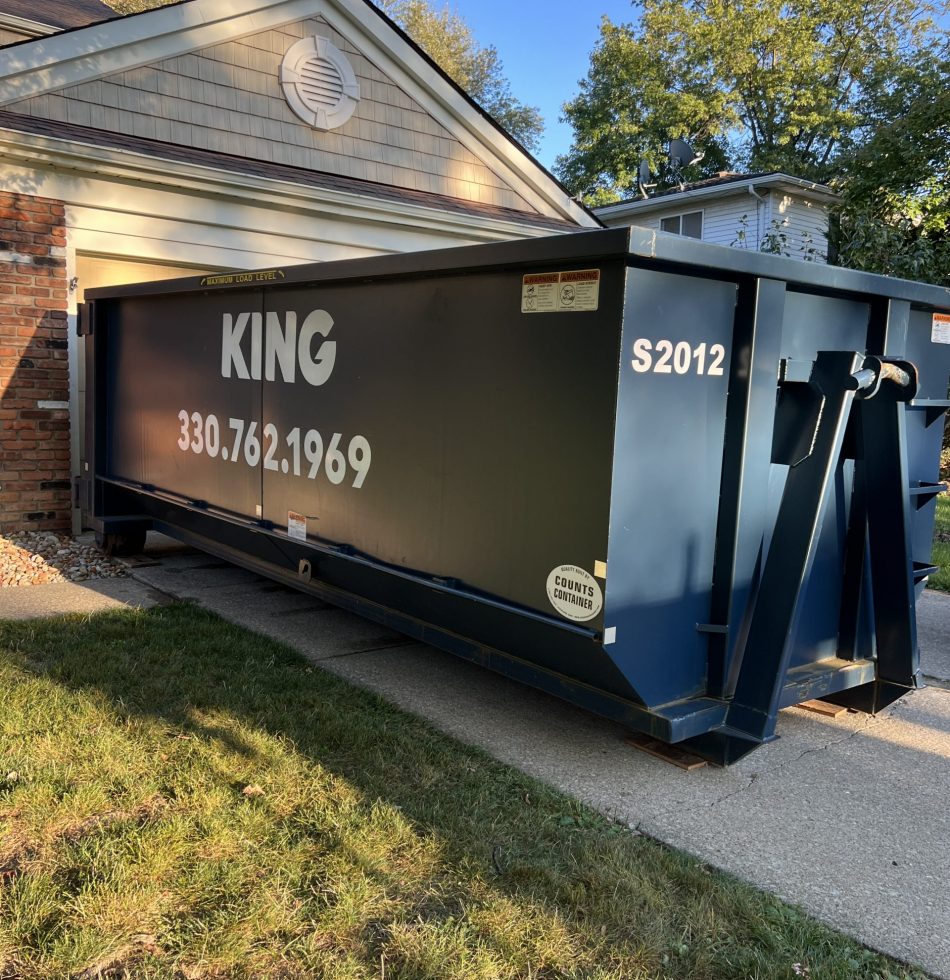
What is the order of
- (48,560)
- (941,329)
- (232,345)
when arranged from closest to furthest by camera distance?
(941,329) < (232,345) < (48,560)

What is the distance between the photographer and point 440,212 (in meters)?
10.3

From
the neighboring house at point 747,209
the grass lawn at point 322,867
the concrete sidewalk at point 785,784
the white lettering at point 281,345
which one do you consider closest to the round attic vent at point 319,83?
the white lettering at point 281,345

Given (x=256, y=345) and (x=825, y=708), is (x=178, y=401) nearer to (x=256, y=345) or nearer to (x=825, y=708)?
(x=256, y=345)

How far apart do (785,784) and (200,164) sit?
25.0 feet

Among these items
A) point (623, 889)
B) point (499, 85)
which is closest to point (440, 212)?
point (623, 889)

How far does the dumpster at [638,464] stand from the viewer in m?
3.32

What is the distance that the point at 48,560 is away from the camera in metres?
7.35

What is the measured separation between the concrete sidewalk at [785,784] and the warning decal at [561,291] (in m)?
1.93

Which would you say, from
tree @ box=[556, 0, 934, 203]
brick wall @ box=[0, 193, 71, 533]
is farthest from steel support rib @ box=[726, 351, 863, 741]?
tree @ box=[556, 0, 934, 203]

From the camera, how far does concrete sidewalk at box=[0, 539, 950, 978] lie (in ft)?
9.53

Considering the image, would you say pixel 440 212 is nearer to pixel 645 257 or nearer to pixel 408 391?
pixel 408 391

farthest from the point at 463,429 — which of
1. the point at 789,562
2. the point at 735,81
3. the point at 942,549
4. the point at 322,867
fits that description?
the point at 735,81

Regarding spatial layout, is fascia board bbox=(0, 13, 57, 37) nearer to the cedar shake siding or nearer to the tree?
the cedar shake siding

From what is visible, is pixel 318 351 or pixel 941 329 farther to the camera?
pixel 318 351
